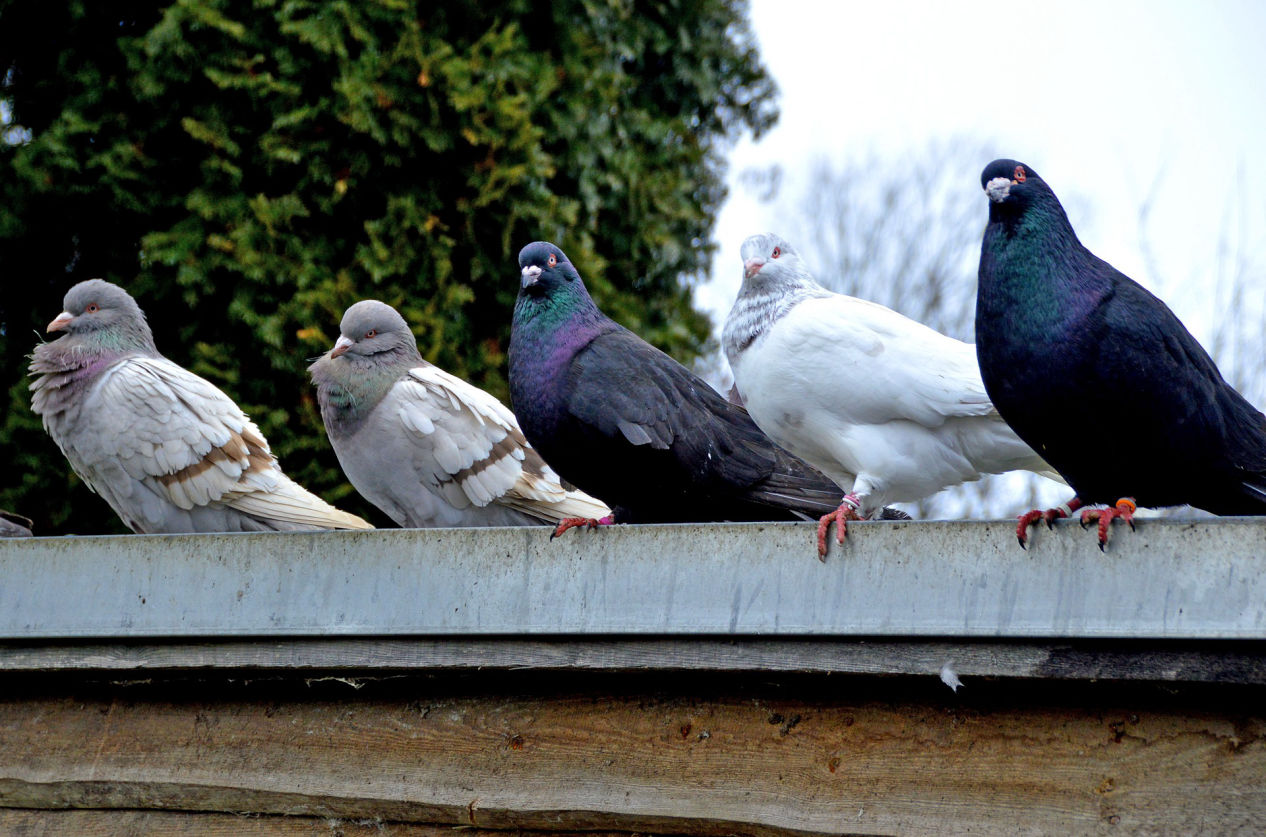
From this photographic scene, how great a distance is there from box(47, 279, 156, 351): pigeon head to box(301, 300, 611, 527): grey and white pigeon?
673 millimetres

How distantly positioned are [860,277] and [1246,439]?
8261 mm

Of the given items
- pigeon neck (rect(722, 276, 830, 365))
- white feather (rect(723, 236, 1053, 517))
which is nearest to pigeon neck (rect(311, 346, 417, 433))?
pigeon neck (rect(722, 276, 830, 365))

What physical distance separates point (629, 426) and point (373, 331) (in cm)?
133

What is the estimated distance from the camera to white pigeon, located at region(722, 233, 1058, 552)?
268cm

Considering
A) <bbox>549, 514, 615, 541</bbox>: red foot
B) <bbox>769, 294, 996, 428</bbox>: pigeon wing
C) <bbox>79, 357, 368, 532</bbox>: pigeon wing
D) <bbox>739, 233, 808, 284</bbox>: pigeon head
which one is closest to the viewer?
<bbox>549, 514, 615, 541</bbox>: red foot

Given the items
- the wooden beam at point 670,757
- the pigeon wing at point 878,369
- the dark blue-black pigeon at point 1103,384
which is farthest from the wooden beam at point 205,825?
the pigeon wing at point 878,369

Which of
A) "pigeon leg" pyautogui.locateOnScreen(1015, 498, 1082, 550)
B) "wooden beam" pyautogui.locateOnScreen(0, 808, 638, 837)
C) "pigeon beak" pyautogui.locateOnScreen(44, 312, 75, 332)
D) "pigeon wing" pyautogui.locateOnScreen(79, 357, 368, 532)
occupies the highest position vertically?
"pigeon leg" pyautogui.locateOnScreen(1015, 498, 1082, 550)

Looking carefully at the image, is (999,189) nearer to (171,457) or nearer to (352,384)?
(352,384)

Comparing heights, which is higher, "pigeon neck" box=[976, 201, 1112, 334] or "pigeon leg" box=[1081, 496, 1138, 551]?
"pigeon neck" box=[976, 201, 1112, 334]

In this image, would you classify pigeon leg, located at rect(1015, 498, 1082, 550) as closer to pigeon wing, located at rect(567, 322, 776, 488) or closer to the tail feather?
pigeon wing, located at rect(567, 322, 776, 488)

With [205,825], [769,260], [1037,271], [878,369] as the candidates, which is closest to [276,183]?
[769,260]

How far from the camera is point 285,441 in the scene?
478cm

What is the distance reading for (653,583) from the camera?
179 cm

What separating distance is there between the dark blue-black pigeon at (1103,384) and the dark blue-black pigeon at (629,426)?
0.95 m
